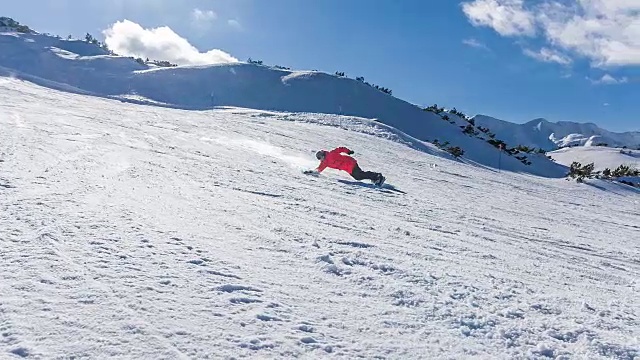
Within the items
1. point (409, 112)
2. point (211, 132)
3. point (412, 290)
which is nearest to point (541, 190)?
point (211, 132)

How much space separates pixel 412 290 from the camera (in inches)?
166

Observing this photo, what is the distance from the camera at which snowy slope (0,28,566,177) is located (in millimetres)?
31875

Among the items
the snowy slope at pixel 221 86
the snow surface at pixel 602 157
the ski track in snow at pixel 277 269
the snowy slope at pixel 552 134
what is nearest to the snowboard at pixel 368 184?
the ski track in snow at pixel 277 269

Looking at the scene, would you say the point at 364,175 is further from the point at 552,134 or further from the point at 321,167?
the point at 552,134

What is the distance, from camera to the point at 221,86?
1425 inches

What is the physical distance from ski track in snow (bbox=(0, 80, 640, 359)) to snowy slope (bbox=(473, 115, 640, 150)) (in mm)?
78354

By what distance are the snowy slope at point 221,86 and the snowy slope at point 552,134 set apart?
2035 inches

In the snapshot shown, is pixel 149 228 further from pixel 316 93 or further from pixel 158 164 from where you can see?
pixel 316 93

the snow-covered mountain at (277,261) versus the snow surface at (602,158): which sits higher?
the snow surface at (602,158)

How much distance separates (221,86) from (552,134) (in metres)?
92.6

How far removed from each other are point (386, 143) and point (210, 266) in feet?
59.5

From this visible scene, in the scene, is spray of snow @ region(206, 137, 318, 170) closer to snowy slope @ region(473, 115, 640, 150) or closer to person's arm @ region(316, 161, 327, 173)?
person's arm @ region(316, 161, 327, 173)

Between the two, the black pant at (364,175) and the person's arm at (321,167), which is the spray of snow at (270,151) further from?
the black pant at (364,175)

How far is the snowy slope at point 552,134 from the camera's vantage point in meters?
90.6
